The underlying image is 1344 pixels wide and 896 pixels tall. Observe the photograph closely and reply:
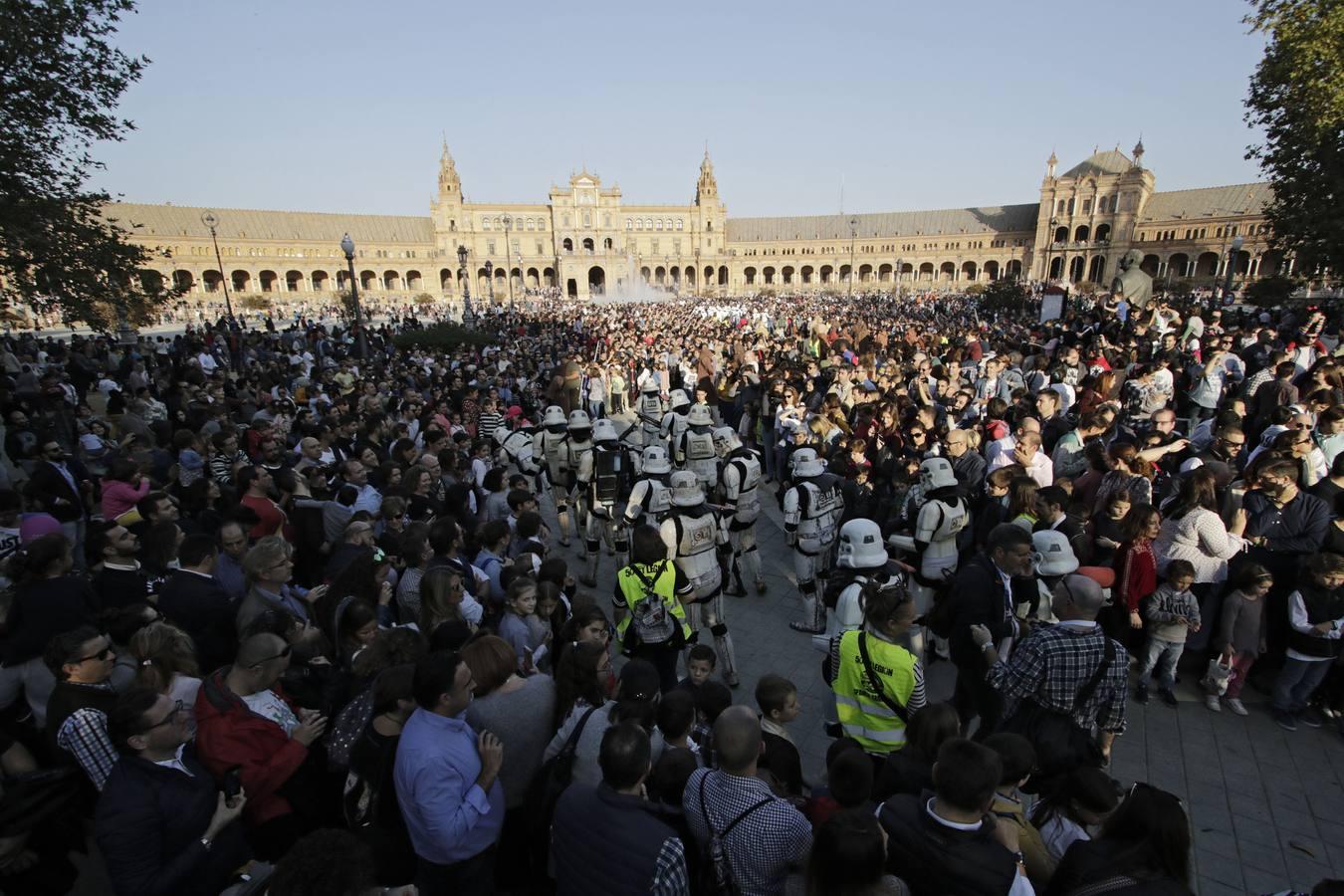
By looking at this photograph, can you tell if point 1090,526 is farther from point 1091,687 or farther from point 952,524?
point 1091,687

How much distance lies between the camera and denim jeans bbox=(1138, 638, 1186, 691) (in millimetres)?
4859

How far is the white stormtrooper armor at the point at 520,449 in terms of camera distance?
8500 millimetres

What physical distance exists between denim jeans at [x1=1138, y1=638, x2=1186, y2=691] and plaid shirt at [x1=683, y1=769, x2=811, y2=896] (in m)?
4.26

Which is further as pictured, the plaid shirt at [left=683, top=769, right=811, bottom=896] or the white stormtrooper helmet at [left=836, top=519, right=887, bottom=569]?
the white stormtrooper helmet at [left=836, top=519, right=887, bottom=569]

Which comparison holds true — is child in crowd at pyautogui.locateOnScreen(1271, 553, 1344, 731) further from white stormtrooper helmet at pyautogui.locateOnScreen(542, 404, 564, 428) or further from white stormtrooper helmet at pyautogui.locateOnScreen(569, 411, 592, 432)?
white stormtrooper helmet at pyautogui.locateOnScreen(542, 404, 564, 428)

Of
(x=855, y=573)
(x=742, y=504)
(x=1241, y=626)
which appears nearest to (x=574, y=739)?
(x=855, y=573)

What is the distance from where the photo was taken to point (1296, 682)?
463 cm

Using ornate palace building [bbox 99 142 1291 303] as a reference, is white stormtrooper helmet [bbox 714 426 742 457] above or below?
below

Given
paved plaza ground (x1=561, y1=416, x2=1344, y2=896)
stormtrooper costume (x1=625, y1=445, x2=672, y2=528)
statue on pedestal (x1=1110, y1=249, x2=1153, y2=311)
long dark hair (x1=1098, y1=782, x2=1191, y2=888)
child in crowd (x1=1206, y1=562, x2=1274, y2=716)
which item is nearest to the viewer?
long dark hair (x1=1098, y1=782, x2=1191, y2=888)

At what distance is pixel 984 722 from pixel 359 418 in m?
9.55

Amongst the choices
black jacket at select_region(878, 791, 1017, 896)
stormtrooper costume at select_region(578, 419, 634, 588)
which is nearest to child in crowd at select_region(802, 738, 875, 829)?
black jacket at select_region(878, 791, 1017, 896)

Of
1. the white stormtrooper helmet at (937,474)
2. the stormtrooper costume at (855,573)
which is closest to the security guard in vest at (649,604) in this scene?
the stormtrooper costume at (855,573)

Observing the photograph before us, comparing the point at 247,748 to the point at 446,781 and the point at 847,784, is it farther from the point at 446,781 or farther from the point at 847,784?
the point at 847,784

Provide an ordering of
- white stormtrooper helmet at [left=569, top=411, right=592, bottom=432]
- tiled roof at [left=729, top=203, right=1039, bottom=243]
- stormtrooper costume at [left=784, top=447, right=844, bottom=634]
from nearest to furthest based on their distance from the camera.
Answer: stormtrooper costume at [left=784, top=447, right=844, bottom=634], white stormtrooper helmet at [left=569, top=411, right=592, bottom=432], tiled roof at [left=729, top=203, right=1039, bottom=243]
